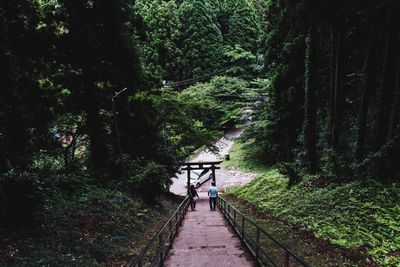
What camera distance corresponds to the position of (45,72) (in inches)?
549

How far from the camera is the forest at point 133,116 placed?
866cm

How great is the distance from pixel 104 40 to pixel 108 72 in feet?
4.95

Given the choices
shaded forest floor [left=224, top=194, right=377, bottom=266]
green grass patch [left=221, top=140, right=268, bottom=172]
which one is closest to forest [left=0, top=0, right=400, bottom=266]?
shaded forest floor [left=224, top=194, right=377, bottom=266]

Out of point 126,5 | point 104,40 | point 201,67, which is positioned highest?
point 201,67

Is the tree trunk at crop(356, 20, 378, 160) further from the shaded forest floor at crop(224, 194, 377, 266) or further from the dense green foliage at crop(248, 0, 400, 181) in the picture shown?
the shaded forest floor at crop(224, 194, 377, 266)

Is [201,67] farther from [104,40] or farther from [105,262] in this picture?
[105,262]

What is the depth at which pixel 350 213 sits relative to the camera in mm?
9711

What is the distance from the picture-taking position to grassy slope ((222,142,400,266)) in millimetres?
8039

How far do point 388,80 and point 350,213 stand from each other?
492cm

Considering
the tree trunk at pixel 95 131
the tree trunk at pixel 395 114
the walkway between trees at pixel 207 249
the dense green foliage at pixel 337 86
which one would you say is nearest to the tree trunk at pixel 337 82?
the dense green foliage at pixel 337 86

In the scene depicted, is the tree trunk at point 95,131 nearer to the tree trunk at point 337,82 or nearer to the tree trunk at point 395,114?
the tree trunk at point 337,82

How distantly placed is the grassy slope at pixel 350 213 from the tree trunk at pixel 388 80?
1.88 m

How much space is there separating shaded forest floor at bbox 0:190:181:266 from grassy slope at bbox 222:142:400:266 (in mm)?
5437

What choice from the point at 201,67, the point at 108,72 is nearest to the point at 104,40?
the point at 108,72
